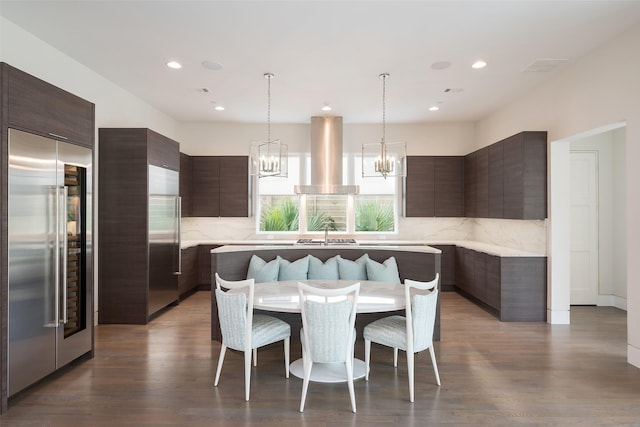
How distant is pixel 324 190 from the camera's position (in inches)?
263

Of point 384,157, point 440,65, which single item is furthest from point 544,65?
point 384,157

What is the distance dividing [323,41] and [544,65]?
2661mm

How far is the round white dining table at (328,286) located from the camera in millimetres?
3012

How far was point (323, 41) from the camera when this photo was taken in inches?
152

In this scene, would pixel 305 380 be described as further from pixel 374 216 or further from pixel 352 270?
pixel 374 216

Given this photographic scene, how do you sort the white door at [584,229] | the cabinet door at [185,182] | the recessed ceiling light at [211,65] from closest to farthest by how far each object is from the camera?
the recessed ceiling light at [211,65]
the white door at [584,229]
the cabinet door at [185,182]

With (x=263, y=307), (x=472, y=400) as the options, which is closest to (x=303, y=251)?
(x=263, y=307)

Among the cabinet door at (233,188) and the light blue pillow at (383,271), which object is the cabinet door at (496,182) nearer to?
the light blue pillow at (383,271)

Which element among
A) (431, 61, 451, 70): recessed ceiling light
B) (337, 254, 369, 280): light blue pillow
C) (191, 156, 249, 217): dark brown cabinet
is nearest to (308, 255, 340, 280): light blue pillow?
(337, 254, 369, 280): light blue pillow

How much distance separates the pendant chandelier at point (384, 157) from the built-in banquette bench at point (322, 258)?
98cm

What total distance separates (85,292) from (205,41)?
2.71 m

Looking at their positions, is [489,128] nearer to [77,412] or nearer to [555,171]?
[555,171]

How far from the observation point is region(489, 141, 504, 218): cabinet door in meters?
5.70

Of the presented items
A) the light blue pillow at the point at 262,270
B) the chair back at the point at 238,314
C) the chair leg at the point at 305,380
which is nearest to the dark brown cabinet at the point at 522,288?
the light blue pillow at the point at 262,270
